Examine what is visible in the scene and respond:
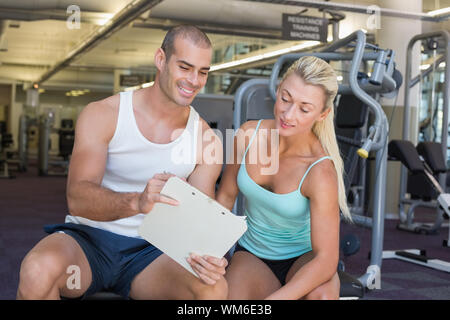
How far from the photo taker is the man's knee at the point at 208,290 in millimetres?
1236

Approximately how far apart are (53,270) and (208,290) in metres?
0.35

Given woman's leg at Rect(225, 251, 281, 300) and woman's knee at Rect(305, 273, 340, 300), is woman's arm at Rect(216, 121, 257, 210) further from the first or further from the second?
woman's knee at Rect(305, 273, 340, 300)

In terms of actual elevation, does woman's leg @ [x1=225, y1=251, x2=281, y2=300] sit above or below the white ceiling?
below

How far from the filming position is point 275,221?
1.47 metres

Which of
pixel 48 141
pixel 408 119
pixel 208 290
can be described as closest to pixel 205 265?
pixel 208 290

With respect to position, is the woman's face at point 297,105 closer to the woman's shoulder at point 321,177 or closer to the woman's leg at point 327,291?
the woman's shoulder at point 321,177

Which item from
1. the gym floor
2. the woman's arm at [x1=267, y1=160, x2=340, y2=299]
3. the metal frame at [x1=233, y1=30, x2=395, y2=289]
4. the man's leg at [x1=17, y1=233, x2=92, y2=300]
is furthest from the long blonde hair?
the gym floor

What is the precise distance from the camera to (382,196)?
2643mm

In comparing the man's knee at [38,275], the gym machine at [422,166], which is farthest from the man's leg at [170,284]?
the gym machine at [422,166]

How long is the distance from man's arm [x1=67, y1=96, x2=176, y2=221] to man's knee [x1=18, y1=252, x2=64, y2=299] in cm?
17

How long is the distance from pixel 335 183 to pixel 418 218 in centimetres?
463

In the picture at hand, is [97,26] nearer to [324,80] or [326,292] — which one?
[324,80]

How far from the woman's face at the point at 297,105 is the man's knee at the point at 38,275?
2.18ft

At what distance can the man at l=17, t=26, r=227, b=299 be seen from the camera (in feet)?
4.20
